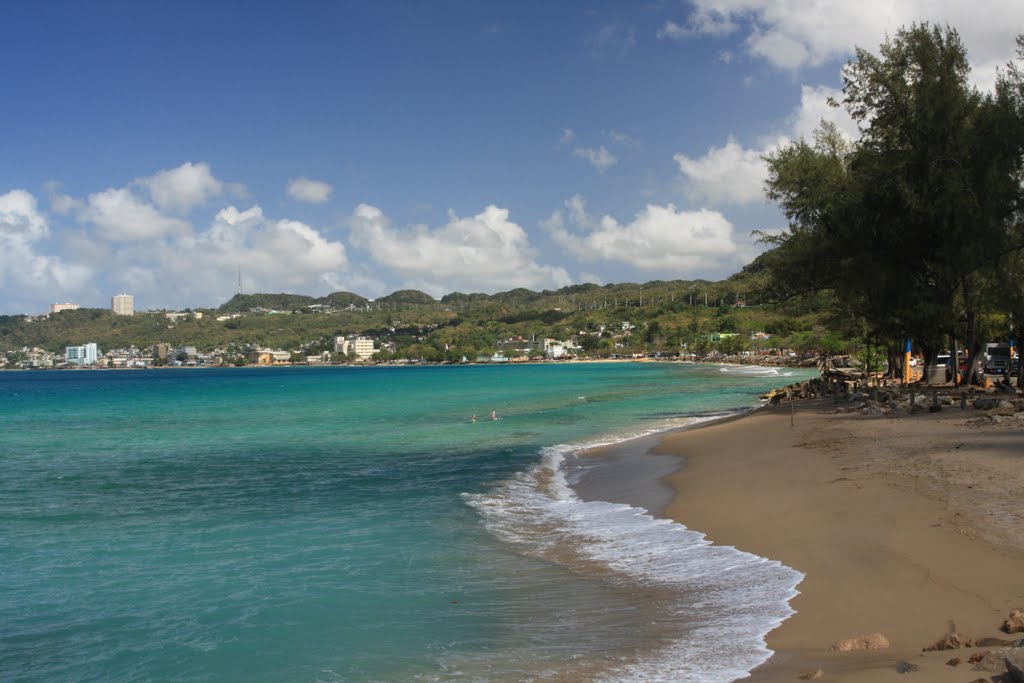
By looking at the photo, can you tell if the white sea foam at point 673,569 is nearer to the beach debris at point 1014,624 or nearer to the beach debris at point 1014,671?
the beach debris at point 1014,624

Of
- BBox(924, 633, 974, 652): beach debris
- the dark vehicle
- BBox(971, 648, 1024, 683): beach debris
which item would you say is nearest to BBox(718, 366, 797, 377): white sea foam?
the dark vehicle

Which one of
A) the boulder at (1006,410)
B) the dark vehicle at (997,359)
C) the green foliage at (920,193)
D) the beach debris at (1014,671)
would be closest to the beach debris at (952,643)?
the beach debris at (1014,671)

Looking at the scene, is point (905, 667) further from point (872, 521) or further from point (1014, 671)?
point (872, 521)

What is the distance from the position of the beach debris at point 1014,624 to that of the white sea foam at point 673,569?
1737 millimetres

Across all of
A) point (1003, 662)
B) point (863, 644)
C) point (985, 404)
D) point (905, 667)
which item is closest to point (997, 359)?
point (985, 404)

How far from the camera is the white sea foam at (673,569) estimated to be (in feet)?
20.2

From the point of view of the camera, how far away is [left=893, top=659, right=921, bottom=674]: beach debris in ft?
16.4

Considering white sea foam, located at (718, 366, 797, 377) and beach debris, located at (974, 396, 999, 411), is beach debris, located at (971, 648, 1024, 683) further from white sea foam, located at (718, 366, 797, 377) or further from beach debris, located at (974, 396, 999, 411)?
white sea foam, located at (718, 366, 797, 377)

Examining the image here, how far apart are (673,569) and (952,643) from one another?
389 centimetres

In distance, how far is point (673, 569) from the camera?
9.01 meters

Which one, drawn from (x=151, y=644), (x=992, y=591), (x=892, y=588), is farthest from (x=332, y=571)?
(x=992, y=591)

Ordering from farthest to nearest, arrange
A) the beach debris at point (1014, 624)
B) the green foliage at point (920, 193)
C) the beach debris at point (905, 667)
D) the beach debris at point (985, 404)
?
the green foliage at point (920, 193)
the beach debris at point (985, 404)
the beach debris at point (1014, 624)
the beach debris at point (905, 667)

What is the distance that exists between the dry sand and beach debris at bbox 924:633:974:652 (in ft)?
0.37

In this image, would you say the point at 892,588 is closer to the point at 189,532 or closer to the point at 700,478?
the point at 700,478
